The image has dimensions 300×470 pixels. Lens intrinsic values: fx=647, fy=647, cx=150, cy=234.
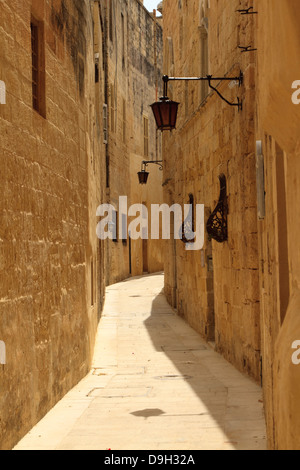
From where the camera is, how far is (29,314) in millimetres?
5781

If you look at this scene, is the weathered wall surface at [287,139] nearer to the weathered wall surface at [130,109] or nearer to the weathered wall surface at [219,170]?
the weathered wall surface at [219,170]

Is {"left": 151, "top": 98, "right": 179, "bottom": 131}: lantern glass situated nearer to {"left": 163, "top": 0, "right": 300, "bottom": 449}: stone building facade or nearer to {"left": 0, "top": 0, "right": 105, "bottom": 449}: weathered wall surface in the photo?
{"left": 163, "top": 0, "right": 300, "bottom": 449}: stone building facade

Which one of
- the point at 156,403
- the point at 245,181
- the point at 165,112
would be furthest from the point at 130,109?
the point at 156,403

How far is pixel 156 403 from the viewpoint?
711cm

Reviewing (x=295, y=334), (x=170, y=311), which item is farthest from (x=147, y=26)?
(x=295, y=334)

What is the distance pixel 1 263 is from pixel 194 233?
790cm

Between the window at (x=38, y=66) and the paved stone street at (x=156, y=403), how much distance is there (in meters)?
3.13

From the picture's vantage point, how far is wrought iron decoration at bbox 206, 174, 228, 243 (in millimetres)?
9539

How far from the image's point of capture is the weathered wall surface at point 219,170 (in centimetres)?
820

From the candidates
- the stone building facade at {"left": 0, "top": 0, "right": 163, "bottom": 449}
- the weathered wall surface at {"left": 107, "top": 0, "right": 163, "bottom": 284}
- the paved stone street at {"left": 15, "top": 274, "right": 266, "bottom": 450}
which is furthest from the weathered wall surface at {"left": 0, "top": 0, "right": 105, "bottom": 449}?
the weathered wall surface at {"left": 107, "top": 0, "right": 163, "bottom": 284}

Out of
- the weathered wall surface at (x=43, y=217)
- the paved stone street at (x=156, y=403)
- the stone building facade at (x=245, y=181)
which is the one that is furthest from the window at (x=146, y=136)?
the weathered wall surface at (x=43, y=217)

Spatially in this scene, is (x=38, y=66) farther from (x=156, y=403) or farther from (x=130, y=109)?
(x=130, y=109)

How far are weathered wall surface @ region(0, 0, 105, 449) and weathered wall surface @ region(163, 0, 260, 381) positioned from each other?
82.2 inches
